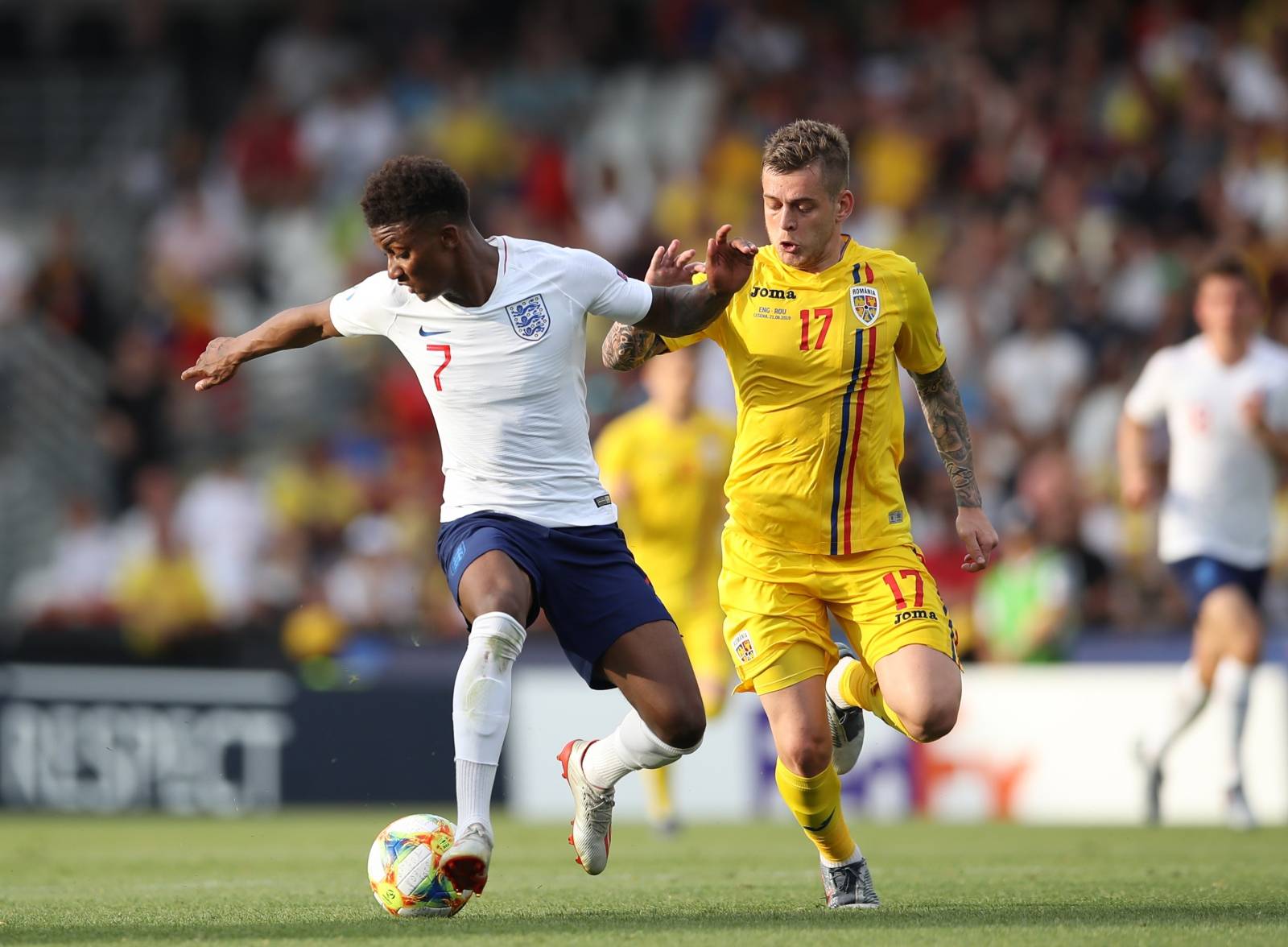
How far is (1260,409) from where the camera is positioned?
10.2 metres

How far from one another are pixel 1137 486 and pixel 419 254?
5.10 metres

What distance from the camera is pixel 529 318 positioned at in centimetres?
645

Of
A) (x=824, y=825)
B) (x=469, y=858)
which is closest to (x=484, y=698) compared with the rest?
(x=469, y=858)

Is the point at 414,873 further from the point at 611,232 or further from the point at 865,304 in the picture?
the point at 611,232

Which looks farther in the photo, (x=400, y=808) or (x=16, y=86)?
(x=16, y=86)

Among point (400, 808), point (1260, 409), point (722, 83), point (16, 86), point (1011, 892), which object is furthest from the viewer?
point (16, 86)

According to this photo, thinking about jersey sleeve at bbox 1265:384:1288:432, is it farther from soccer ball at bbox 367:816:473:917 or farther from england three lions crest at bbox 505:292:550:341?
soccer ball at bbox 367:816:473:917

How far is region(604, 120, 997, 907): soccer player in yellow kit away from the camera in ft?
21.4

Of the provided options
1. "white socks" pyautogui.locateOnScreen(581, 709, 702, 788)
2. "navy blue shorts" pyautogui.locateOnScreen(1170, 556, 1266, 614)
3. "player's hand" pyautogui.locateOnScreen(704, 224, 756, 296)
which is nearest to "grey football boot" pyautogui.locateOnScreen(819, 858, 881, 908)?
"white socks" pyautogui.locateOnScreen(581, 709, 702, 788)

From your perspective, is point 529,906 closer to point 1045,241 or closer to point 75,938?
point 75,938

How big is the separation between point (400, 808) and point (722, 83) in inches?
292

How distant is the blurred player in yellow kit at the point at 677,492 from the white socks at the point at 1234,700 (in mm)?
2743

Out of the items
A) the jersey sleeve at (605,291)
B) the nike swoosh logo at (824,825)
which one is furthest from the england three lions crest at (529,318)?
the nike swoosh logo at (824,825)

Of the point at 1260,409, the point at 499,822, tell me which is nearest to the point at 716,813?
the point at 499,822
